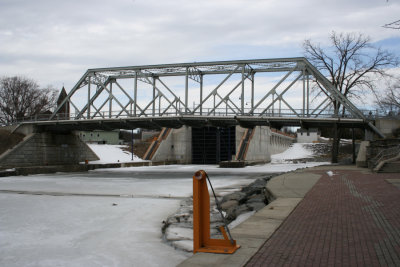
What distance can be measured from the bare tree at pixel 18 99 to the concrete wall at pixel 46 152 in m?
18.8

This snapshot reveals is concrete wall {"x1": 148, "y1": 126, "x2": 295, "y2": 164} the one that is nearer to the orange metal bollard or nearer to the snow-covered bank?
the snow-covered bank

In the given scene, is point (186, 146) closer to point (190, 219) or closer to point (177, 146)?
point (177, 146)

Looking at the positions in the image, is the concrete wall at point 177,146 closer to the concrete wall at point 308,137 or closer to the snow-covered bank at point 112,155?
the snow-covered bank at point 112,155

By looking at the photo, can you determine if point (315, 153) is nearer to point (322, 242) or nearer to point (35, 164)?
point (35, 164)

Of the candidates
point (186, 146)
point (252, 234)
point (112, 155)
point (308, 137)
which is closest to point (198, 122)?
point (112, 155)

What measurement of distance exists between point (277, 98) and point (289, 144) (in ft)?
215

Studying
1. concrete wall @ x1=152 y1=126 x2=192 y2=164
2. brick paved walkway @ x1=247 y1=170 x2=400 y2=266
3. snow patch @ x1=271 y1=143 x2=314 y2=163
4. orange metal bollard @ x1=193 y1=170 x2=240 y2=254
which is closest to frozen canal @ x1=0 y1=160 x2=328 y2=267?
orange metal bollard @ x1=193 y1=170 x2=240 y2=254

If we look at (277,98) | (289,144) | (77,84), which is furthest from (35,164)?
Answer: (289,144)

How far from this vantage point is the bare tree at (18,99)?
68.9 m

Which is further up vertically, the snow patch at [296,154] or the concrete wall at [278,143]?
the concrete wall at [278,143]

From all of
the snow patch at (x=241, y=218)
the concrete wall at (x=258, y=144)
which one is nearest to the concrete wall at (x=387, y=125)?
the concrete wall at (x=258, y=144)

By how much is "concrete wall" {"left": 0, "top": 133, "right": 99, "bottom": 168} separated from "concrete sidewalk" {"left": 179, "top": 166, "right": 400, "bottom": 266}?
39175mm

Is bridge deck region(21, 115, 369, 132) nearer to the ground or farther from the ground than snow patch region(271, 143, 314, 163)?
farther from the ground

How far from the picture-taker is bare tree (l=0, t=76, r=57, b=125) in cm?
6888
